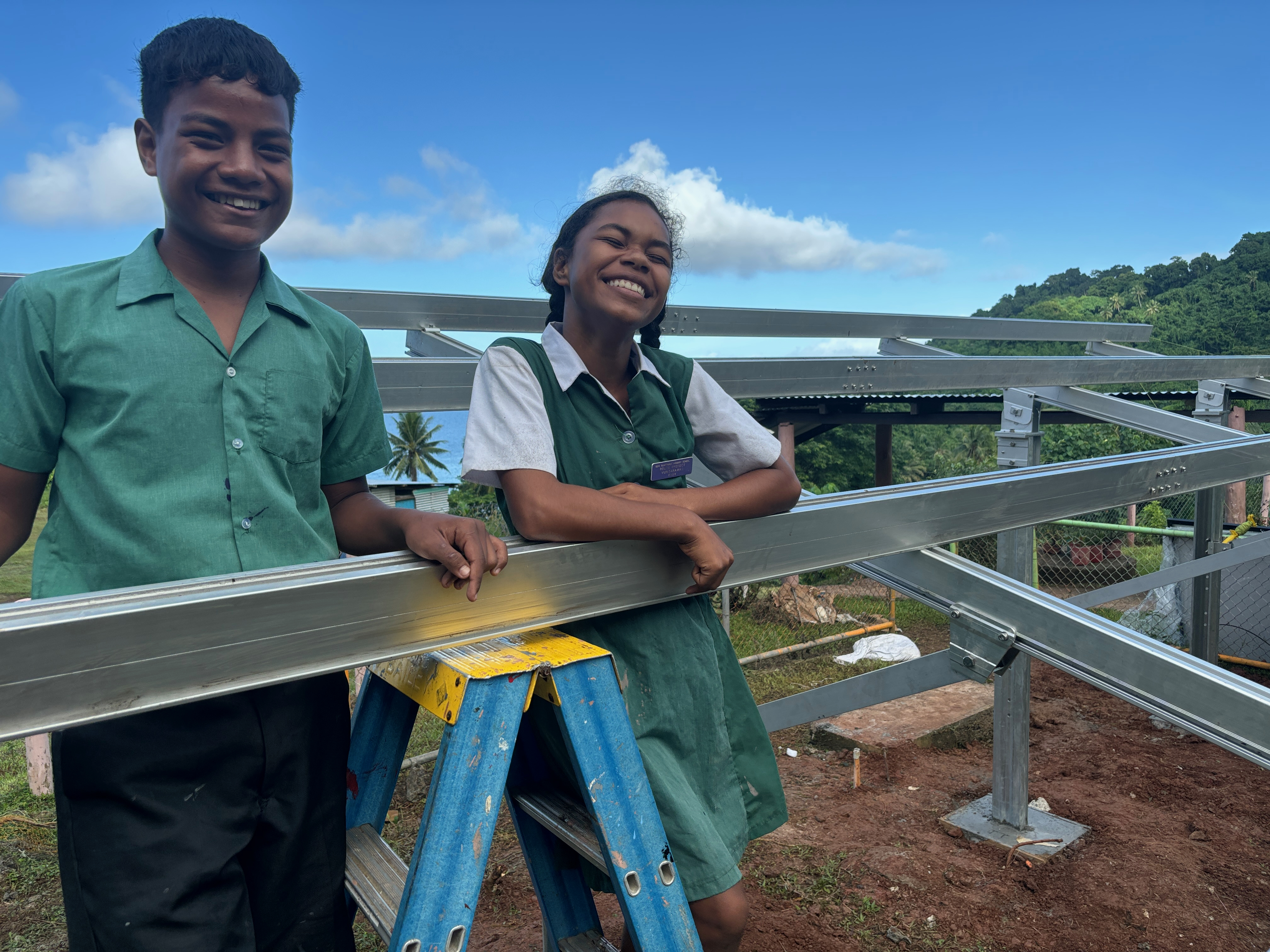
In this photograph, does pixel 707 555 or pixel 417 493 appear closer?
pixel 707 555

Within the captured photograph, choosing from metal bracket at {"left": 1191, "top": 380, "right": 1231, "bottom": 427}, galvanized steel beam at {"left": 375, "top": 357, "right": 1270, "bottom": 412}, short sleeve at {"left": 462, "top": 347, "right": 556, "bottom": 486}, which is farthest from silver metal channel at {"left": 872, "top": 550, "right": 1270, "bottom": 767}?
metal bracket at {"left": 1191, "top": 380, "right": 1231, "bottom": 427}

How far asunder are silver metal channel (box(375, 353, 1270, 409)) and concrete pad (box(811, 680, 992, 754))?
1.72 meters

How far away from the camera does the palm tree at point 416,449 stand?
157ft

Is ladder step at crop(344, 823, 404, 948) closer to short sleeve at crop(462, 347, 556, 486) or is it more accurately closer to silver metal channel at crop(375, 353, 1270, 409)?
short sleeve at crop(462, 347, 556, 486)

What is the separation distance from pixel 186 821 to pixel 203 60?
107 cm

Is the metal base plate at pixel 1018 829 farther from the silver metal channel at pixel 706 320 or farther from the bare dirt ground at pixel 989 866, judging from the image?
the silver metal channel at pixel 706 320

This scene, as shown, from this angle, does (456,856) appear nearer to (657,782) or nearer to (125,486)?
(657,782)

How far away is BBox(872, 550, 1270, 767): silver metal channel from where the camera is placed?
151cm

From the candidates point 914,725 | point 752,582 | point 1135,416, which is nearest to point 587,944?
point 752,582

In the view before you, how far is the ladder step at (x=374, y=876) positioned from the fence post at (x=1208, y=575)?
5418mm

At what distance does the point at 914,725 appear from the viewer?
16.2 ft

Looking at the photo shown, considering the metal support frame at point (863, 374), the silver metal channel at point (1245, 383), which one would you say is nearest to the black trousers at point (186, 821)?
the metal support frame at point (863, 374)

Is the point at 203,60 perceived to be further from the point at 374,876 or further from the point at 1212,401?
the point at 1212,401

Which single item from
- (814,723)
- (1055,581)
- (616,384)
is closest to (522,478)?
(616,384)
